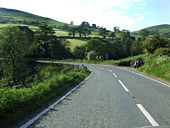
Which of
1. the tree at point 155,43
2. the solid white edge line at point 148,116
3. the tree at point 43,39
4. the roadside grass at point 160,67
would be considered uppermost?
the tree at point 43,39

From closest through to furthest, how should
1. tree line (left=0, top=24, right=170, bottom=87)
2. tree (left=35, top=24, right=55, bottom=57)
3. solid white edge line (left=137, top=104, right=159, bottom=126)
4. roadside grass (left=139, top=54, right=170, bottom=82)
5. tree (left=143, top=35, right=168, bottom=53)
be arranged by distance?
solid white edge line (left=137, top=104, right=159, bottom=126), roadside grass (left=139, top=54, right=170, bottom=82), tree (left=143, top=35, right=168, bottom=53), tree line (left=0, top=24, right=170, bottom=87), tree (left=35, top=24, right=55, bottom=57)

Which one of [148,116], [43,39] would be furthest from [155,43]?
[43,39]

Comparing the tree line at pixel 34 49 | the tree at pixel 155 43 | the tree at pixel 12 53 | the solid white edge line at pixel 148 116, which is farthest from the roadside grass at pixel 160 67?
the tree at pixel 12 53

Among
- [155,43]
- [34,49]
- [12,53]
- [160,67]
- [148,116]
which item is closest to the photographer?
[148,116]

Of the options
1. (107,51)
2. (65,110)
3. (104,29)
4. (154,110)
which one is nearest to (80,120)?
(65,110)

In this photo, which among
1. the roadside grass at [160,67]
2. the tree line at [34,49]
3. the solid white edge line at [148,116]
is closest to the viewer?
the solid white edge line at [148,116]

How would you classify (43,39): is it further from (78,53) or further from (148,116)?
(148,116)

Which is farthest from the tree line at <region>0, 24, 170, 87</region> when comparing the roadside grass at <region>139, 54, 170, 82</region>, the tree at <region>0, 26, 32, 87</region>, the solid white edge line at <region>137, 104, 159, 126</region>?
the solid white edge line at <region>137, 104, 159, 126</region>

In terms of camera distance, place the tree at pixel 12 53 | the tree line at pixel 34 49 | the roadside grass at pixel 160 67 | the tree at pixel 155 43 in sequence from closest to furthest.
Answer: the roadside grass at pixel 160 67 < the tree at pixel 155 43 < the tree line at pixel 34 49 < the tree at pixel 12 53

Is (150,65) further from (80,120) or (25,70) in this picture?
(25,70)

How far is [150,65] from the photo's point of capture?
1916cm

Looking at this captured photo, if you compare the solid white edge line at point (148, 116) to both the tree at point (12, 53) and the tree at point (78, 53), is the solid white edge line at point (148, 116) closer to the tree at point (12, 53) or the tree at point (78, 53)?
the tree at point (12, 53)

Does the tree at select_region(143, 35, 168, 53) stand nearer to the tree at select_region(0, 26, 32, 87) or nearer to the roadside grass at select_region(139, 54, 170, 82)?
the roadside grass at select_region(139, 54, 170, 82)

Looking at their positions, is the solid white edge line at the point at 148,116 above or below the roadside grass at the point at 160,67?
below
